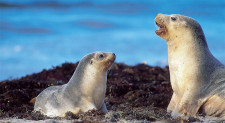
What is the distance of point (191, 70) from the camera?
7.96 metres

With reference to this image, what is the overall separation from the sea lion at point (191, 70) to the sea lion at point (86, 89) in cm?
136

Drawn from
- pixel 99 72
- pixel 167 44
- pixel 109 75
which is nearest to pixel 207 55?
pixel 167 44

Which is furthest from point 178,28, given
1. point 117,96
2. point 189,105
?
point 117,96

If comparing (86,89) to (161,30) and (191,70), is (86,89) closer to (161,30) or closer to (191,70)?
(161,30)

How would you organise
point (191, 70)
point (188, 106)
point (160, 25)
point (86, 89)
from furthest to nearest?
point (160, 25), point (86, 89), point (191, 70), point (188, 106)

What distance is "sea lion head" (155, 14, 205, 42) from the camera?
8.33 metres

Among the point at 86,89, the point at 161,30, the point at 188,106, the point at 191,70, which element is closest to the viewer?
the point at 188,106

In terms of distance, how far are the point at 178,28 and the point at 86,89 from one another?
93.3 inches

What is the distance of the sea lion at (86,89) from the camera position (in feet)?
26.4

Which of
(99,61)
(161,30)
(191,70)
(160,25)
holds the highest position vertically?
(160,25)

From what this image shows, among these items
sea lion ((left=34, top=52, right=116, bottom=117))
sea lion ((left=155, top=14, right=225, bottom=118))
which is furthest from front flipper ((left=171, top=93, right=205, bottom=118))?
sea lion ((left=34, top=52, right=116, bottom=117))

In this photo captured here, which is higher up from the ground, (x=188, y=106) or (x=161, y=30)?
(x=161, y=30)

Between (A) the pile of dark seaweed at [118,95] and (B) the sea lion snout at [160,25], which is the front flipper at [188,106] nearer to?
(A) the pile of dark seaweed at [118,95]

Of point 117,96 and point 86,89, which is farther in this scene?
point 117,96
